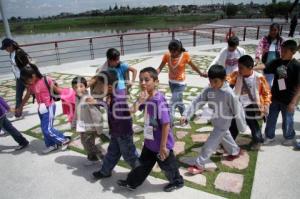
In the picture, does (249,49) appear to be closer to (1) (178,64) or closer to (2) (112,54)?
(1) (178,64)

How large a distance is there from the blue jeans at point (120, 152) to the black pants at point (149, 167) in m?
0.16

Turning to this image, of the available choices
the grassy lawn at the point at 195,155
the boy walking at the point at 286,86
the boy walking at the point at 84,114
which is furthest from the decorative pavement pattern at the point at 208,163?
the boy walking at the point at 84,114

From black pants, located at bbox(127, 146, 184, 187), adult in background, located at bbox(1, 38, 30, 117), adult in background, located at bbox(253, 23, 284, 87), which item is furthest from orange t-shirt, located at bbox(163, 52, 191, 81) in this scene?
adult in background, located at bbox(1, 38, 30, 117)

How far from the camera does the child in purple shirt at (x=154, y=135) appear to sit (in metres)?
2.79

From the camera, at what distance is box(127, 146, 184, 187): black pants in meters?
3.05

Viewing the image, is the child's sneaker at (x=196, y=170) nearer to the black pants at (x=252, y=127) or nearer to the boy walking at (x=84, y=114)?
the black pants at (x=252, y=127)

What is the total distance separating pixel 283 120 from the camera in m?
4.02

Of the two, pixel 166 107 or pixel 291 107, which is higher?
pixel 166 107

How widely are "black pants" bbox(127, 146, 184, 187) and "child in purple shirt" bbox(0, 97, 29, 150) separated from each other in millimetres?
2251

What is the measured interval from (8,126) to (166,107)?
9.18ft

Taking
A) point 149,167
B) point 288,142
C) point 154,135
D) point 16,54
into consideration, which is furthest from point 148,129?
point 16,54

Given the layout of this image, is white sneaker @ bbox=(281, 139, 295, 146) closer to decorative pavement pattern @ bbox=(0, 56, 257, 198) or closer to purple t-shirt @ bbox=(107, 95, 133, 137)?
decorative pavement pattern @ bbox=(0, 56, 257, 198)

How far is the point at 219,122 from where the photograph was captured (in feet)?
11.1

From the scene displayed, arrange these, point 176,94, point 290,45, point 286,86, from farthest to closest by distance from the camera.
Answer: point 176,94, point 286,86, point 290,45
